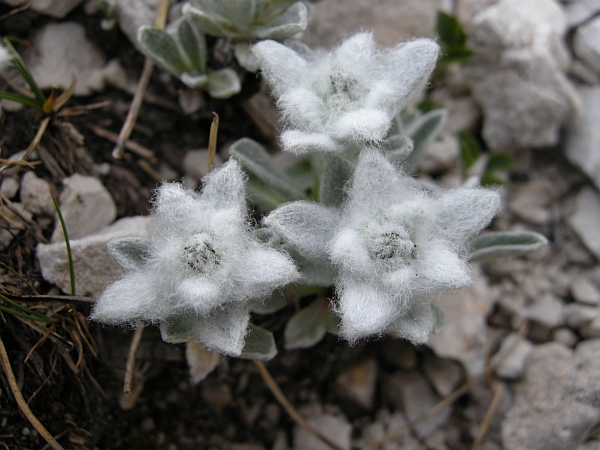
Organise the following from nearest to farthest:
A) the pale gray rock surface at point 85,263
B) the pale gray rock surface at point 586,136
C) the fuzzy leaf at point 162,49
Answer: the pale gray rock surface at point 85,263 < the fuzzy leaf at point 162,49 < the pale gray rock surface at point 586,136

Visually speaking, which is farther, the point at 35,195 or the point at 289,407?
the point at 289,407

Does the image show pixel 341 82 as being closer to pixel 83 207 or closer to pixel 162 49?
pixel 162 49

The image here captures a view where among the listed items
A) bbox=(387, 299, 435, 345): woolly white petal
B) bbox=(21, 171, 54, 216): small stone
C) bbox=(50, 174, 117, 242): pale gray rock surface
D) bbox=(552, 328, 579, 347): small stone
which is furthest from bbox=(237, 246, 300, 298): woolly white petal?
bbox=(552, 328, 579, 347): small stone

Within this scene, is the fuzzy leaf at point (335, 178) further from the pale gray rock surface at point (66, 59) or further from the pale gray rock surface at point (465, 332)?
the pale gray rock surface at point (66, 59)

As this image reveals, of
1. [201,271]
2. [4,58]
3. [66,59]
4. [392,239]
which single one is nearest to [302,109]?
[392,239]

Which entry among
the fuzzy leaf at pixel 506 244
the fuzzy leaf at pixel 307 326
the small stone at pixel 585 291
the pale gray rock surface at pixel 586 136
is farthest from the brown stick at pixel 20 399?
the pale gray rock surface at pixel 586 136

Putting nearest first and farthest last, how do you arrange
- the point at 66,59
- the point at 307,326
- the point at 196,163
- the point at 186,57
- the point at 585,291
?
the point at 307,326 → the point at 186,57 → the point at 66,59 → the point at 196,163 → the point at 585,291

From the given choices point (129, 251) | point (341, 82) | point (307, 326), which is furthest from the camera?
point (307, 326)
